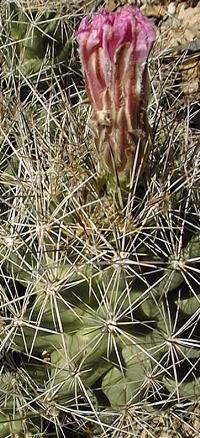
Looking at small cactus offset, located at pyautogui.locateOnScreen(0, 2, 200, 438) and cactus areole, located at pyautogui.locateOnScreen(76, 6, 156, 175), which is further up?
cactus areole, located at pyautogui.locateOnScreen(76, 6, 156, 175)

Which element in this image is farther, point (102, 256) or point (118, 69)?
point (102, 256)

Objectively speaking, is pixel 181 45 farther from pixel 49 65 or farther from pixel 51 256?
pixel 51 256

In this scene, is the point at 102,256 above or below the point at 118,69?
below

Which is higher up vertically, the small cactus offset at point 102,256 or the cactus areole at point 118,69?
the cactus areole at point 118,69

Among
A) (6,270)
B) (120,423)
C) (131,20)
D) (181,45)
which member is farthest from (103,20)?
(181,45)
